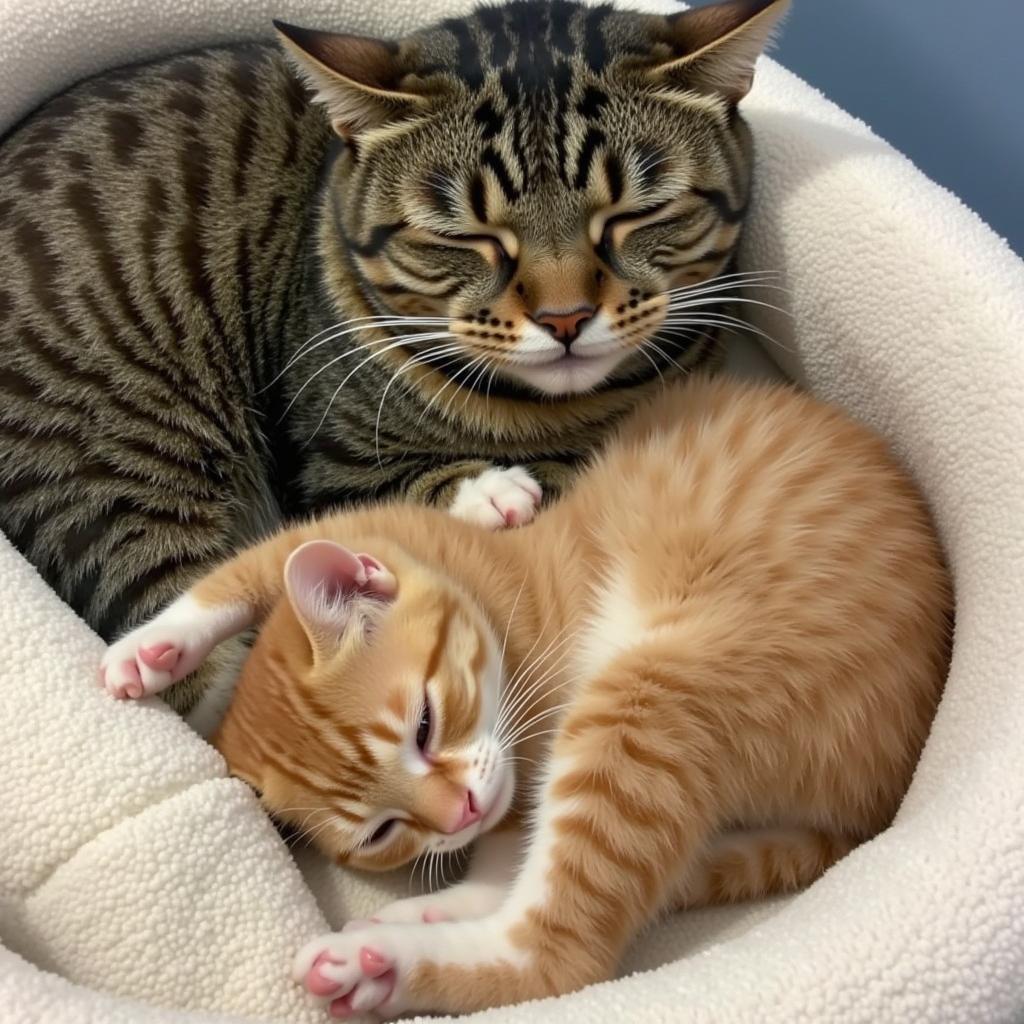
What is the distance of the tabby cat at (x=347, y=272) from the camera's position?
108cm

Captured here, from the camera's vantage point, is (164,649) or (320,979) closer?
(320,979)

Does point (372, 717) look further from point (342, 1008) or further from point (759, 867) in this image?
point (759, 867)

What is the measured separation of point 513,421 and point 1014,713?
641 millimetres

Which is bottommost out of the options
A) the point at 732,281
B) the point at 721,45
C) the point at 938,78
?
the point at 732,281

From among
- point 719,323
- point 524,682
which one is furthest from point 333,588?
point 719,323

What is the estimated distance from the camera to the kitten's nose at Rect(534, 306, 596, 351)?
1.06 meters

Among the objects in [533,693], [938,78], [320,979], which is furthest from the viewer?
[938,78]

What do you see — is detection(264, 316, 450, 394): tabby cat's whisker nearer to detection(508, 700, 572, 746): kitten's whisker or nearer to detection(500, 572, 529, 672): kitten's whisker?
detection(500, 572, 529, 672): kitten's whisker

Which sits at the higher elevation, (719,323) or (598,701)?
(719,323)

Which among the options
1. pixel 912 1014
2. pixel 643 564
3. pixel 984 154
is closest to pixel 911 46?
pixel 984 154

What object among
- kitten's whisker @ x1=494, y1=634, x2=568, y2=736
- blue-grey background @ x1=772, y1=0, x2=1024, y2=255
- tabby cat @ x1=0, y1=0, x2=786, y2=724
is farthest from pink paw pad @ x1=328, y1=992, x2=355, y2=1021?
blue-grey background @ x1=772, y1=0, x2=1024, y2=255

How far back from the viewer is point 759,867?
1014mm

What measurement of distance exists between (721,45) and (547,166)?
0.69ft

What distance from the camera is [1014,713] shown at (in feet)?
2.94
